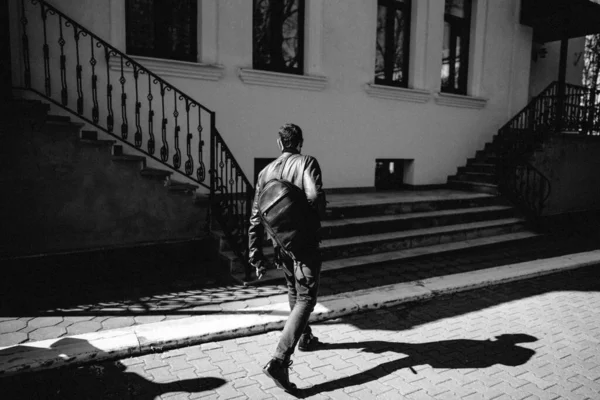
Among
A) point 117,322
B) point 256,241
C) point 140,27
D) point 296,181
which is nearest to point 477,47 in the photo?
point 140,27

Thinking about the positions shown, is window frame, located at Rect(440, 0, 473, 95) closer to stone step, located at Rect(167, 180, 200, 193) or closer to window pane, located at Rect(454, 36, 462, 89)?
window pane, located at Rect(454, 36, 462, 89)

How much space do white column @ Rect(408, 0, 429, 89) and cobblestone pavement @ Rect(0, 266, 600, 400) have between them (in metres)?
6.85

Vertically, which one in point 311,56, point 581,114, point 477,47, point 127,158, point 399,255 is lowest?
point 399,255

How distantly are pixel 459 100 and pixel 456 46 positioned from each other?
158 cm

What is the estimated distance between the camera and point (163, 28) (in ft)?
23.8

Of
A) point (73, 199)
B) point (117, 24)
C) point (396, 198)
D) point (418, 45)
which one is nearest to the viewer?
point (73, 199)

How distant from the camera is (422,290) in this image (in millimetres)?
5551

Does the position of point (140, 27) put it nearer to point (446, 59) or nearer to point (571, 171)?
point (446, 59)

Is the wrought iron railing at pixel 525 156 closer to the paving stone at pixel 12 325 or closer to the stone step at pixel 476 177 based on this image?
the stone step at pixel 476 177

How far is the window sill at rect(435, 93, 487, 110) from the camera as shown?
10656 mm

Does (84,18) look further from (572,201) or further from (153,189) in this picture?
(572,201)

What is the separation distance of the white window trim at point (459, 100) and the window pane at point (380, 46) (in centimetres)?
172

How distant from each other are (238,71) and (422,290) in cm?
508

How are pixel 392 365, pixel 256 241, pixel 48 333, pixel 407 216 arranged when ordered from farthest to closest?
pixel 407 216, pixel 48 333, pixel 392 365, pixel 256 241
